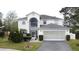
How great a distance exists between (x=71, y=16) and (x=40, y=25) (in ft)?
2.38

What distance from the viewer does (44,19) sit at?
6465 mm

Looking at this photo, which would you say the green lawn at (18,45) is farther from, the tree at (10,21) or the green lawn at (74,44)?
the green lawn at (74,44)

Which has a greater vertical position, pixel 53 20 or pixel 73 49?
pixel 53 20

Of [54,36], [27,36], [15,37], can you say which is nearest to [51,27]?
[54,36]

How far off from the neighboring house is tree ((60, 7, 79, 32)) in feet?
0.38

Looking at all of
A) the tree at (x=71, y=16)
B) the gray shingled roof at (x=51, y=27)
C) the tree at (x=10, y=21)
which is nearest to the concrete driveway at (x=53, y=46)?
the gray shingled roof at (x=51, y=27)

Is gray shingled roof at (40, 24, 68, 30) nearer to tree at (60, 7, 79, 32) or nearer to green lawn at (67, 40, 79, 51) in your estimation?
tree at (60, 7, 79, 32)

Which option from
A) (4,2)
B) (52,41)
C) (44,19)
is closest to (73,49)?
(52,41)

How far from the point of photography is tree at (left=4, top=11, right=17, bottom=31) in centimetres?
643

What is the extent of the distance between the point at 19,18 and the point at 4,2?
1.68ft

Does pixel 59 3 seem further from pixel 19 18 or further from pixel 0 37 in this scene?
pixel 0 37
